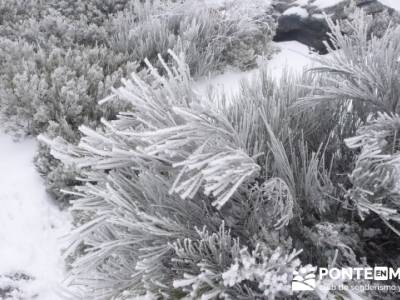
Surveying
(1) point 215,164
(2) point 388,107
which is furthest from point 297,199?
(2) point 388,107

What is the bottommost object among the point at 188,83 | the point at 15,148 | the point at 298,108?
the point at 15,148

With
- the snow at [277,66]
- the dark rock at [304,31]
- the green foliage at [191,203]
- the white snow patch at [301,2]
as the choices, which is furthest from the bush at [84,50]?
the green foliage at [191,203]

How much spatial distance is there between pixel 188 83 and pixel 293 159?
666mm

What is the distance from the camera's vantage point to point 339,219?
2076 mm

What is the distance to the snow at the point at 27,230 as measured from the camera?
3002mm

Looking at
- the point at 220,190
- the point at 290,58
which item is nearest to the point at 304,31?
the point at 290,58

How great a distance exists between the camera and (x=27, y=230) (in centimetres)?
331

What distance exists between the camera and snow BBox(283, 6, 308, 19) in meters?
6.74

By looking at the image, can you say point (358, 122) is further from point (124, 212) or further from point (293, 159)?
point (124, 212)

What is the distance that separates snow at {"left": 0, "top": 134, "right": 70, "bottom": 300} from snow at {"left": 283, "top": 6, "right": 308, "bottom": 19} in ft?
15.6

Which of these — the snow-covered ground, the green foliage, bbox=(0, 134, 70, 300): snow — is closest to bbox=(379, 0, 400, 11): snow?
the snow-covered ground

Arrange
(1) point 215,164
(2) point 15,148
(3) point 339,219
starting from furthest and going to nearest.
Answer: (2) point 15,148 < (3) point 339,219 < (1) point 215,164

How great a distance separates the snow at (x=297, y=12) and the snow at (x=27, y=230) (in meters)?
4.75

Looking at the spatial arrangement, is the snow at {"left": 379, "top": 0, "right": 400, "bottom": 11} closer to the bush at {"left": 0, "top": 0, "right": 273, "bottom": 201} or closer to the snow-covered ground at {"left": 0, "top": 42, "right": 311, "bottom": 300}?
the bush at {"left": 0, "top": 0, "right": 273, "bottom": 201}
